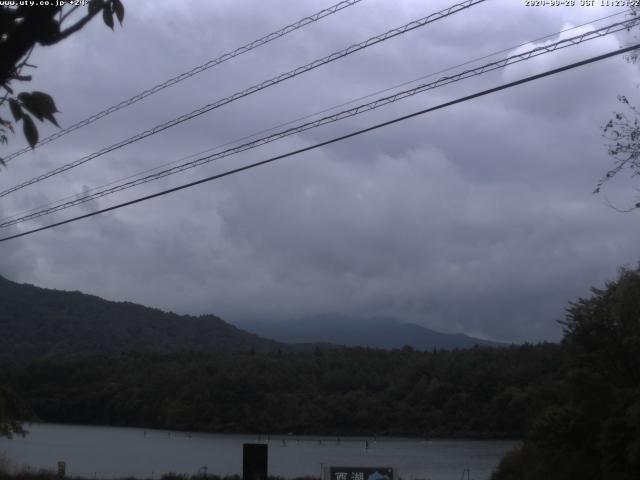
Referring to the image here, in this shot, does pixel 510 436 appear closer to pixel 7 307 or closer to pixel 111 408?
pixel 111 408

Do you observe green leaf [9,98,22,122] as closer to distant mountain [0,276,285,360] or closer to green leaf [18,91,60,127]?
green leaf [18,91,60,127]

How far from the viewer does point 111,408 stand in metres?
69.2

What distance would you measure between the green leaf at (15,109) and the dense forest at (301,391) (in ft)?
162

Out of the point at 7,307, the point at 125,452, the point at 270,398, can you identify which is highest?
A: the point at 7,307

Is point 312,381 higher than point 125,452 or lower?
higher

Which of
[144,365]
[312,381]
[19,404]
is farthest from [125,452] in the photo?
[19,404]

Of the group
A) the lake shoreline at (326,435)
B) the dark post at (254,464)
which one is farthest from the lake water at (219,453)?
the dark post at (254,464)

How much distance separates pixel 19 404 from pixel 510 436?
31.8 meters

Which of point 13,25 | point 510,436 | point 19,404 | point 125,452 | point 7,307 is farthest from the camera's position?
point 7,307

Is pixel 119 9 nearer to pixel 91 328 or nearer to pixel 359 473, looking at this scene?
pixel 359 473

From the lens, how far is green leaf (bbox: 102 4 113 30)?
426 centimetres

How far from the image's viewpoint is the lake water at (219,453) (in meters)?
41.6

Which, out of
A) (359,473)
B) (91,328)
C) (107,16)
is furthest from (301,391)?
(107,16)

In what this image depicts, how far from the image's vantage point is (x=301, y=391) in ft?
212
